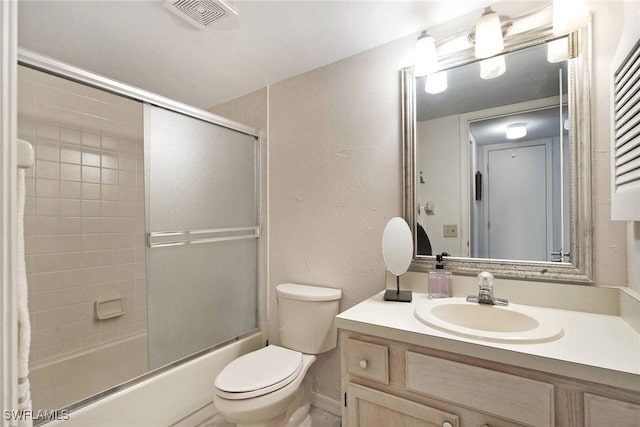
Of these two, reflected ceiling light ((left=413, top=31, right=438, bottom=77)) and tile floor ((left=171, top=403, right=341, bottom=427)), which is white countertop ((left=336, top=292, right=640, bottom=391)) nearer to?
tile floor ((left=171, top=403, right=341, bottom=427))

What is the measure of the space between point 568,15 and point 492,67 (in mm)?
282

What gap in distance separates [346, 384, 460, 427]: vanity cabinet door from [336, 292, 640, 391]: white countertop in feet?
0.68

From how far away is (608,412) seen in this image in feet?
2.33

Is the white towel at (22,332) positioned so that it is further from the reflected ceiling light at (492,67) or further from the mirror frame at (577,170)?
the reflected ceiling light at (492,67)

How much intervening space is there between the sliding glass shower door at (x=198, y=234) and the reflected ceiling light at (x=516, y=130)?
1.52 meters

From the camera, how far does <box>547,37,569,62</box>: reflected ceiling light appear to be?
1147mm

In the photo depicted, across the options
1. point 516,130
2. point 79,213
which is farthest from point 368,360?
point 79,213

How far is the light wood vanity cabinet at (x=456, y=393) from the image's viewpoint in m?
0.73

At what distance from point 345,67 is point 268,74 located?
1.72ft

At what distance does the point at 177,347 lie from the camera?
1650 mm

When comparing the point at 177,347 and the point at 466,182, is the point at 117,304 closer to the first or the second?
the point at 177,347

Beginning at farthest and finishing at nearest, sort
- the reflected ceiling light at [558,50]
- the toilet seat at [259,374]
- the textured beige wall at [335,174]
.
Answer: the textured beige wall at [335,174]
the toilet seat at [259,374]
the reflected ceiling light at [558,50]

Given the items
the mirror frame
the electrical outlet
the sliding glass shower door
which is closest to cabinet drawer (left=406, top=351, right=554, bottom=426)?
the mirror frame

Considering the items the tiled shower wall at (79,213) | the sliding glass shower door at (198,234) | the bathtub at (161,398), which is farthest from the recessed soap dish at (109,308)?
the bathtub at (161,398)
